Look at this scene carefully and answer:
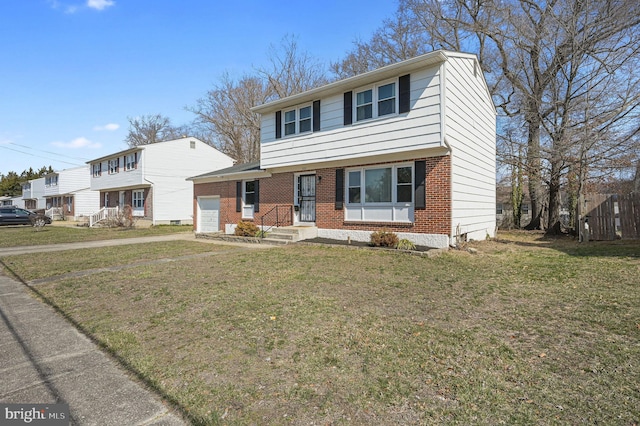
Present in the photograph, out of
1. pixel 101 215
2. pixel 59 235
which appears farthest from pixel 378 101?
pixel 101 215

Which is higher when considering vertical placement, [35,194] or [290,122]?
[290,122]

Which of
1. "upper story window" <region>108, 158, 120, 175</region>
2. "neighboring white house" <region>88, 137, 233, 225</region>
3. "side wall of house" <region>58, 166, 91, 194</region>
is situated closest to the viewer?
"neighboring white house" <region>88, 137, 233, 225</region>

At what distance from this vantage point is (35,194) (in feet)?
163

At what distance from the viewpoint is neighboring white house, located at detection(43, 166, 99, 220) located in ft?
128

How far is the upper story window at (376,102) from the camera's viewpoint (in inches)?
437

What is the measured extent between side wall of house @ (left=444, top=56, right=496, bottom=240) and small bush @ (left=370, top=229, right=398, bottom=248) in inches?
72.8

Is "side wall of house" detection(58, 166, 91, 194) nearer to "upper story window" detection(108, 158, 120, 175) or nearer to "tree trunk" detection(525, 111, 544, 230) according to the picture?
"upper story window" detection(108, 158, 120, 175)

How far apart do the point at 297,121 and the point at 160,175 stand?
17016mm

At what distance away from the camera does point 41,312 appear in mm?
5090

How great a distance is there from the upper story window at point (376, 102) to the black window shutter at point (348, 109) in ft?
0.76

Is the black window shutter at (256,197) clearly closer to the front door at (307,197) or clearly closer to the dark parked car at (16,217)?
the front door at (307,197)

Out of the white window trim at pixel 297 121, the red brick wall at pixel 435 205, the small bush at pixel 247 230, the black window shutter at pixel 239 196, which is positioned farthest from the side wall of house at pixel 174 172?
the red brick wall at pixel 435 205

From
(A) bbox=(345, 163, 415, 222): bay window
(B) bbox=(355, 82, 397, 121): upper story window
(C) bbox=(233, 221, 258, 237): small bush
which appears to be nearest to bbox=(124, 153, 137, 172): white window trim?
(C) bbox=(233, 221, 258, 237): small bush

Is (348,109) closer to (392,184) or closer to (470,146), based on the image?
(392,184)
